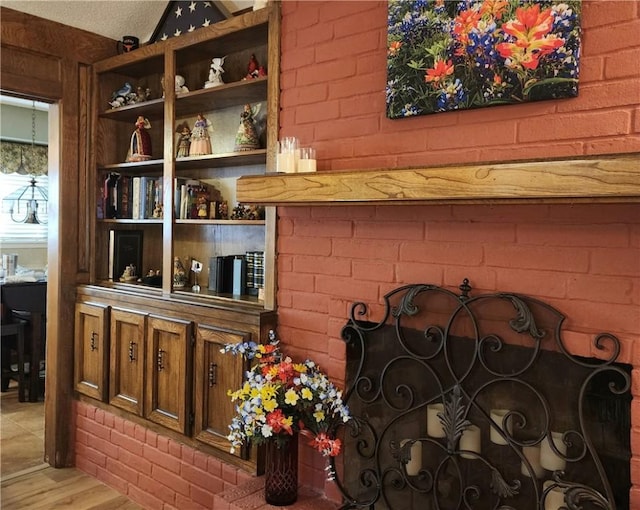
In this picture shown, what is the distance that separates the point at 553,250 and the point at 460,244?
29cm

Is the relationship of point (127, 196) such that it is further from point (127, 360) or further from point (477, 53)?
point (477, 53)

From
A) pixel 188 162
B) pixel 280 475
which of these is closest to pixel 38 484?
pixel 280 475

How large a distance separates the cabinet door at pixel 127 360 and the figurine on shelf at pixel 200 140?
86cm

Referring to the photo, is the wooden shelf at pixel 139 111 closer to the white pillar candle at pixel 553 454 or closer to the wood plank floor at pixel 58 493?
the wood plank floor at pixel 58 493

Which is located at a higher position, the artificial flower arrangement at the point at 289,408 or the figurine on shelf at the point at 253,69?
the figurine on shelf at the point at 253,69

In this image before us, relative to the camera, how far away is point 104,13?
303cm

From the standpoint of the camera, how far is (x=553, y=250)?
163cm

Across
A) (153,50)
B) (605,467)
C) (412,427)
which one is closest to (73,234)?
(153,50)

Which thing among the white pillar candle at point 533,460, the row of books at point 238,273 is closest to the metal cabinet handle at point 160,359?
the row of books at point 238,273

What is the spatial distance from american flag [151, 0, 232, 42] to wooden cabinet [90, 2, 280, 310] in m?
0.13

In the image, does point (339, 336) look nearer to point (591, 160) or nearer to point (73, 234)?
point (591, 160)

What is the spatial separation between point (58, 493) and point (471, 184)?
269 centimetres

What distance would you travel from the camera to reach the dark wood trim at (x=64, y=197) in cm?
304

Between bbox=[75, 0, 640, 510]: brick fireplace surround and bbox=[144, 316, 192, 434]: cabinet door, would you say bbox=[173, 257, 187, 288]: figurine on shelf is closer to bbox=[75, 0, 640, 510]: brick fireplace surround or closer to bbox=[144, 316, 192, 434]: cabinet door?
bbox=[144, 316, 192, 434]: cabinet door
